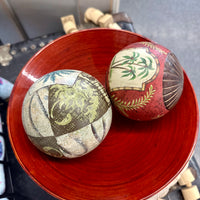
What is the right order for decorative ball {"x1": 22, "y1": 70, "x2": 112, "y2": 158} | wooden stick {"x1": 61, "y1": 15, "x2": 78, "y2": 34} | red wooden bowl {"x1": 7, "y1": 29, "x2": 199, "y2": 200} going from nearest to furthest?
decorative ball {"x1": 22, "y1": 70, "x2": 112, "y2": 158}
red wooden bowl {"x1": 7, "y1": 29, "x2": 199, "y2": 200}
wooden stick {"x1": 61, "y1": 15, "x2": 78, "y2": 34}

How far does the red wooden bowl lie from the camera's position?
0.63m

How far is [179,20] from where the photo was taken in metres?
1.43

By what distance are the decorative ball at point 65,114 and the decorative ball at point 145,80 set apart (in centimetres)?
6

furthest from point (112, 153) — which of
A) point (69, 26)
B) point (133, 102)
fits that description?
point (69, 26)

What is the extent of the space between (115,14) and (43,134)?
0.80 m

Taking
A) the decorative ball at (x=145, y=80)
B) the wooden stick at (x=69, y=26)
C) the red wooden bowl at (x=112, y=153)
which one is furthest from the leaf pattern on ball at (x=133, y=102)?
the wooden stick at (x=69, y=26)

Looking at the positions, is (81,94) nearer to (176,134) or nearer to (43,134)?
(43,134)

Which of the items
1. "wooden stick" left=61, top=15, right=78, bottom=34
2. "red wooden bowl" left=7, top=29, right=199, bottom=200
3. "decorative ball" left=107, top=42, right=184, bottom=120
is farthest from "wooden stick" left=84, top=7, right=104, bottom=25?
"decorative ball" left=107, top=42, right=184, bottom=120

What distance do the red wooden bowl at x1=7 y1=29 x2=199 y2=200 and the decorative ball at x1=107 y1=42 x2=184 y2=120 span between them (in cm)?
13

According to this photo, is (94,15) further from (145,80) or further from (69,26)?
(145,80)

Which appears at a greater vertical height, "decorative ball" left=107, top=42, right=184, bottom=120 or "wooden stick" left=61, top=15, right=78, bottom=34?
"wooden stick" left=61, top=15, right=78, bottom=34

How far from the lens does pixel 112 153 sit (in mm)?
707

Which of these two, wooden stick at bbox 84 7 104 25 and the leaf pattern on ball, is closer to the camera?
the leaf pattern on ball

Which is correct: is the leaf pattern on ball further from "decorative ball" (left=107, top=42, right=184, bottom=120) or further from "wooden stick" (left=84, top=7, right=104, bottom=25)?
"wooden stick" (left=84, top=7, right=104, bottom=25)
